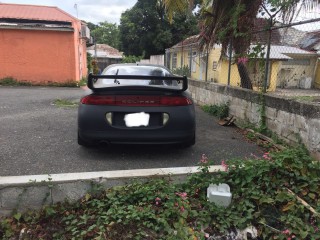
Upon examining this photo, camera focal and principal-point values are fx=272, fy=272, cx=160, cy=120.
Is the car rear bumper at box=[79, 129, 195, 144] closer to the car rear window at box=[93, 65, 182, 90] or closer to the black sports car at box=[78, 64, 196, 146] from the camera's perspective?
the black sports car at box=[78, 64, 196, 146]

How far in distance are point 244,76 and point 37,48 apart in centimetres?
1190

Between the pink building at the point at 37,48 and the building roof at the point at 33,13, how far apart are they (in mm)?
48

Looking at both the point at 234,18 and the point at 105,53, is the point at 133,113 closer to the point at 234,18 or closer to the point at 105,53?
the point at 234,18

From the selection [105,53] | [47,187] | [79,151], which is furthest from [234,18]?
[105,53]

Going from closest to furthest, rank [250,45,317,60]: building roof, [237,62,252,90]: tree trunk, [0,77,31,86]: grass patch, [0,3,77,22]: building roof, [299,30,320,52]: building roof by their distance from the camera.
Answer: [299,30,320,52]: building roof → [250,45,317,60]: building roof → [237,62,252,90]: tree trunk → [0,77,31,86]: grass patch → [0,3,77,22]: building roof

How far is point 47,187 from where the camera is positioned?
2.77 m

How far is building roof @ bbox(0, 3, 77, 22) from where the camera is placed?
14.8 m

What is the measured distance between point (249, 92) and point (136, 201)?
3687 mm

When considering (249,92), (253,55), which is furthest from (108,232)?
(253,55)

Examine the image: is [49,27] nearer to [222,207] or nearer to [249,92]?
[249,92]

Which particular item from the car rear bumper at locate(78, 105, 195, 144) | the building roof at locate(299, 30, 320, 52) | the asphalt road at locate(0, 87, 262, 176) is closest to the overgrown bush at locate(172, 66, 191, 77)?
the asphalt road at locate(0, 87, 262, 176)

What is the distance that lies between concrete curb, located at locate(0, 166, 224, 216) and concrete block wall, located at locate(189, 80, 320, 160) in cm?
243

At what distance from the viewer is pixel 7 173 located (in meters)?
3.11

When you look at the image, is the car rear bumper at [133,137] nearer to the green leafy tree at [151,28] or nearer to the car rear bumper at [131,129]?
the car rear bumper at [131,129]
